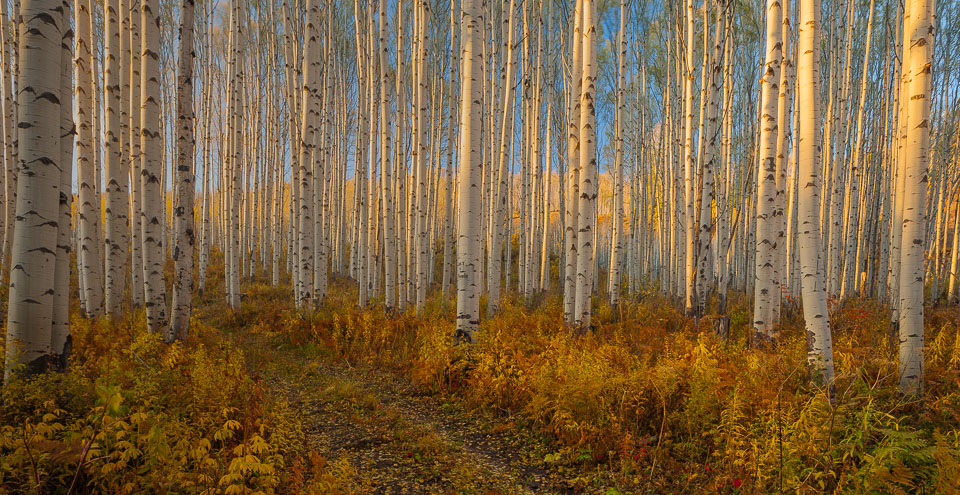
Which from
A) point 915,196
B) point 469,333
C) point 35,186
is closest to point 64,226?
point 35,186

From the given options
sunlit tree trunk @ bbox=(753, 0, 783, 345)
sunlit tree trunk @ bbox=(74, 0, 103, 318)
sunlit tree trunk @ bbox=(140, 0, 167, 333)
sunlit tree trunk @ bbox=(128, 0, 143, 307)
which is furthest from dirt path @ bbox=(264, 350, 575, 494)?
sunlit tree trunk @ bbox=(128, 0, 143, 307)

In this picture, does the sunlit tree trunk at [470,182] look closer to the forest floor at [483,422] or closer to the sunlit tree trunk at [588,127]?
the forest floor at [483,422]

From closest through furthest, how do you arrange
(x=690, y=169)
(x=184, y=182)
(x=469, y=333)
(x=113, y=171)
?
(x=469, y=333)
(x=184, y=182)
(x=113, y=171)
(x=690, y=169)

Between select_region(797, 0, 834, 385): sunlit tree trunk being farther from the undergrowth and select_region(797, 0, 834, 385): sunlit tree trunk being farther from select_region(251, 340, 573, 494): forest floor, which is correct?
select_region(251, 340, 573, 494): forest floor

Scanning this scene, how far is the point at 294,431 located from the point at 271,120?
53.0ft

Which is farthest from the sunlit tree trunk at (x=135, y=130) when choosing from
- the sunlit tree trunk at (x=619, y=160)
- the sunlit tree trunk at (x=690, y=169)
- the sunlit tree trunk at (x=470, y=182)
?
the sunlit tree trunk at (x=690, y=169)

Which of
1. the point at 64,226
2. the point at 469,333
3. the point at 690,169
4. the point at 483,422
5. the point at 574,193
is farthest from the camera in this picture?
the point at 690,169

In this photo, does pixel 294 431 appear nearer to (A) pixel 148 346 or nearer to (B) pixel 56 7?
(A) pixel 148 346

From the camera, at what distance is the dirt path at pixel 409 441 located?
3688 millimetres

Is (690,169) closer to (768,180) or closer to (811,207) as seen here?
(768,180)

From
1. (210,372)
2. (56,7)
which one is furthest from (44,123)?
(210,372)

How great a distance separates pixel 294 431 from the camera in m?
4.43

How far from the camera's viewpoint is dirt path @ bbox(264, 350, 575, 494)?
3.69 metres

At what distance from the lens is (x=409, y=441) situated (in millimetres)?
4402
